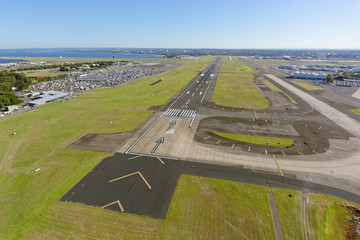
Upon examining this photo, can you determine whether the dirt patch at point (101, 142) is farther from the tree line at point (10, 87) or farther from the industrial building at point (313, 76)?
the industrial building at point (313, 76)

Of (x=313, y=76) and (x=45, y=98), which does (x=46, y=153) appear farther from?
(x=313, y=76)

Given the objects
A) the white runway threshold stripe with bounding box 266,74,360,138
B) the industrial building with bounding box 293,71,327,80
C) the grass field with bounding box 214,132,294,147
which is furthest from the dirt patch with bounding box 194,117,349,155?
the industrial building with bounding box 293,71,327,80

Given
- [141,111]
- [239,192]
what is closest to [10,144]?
[141,111]

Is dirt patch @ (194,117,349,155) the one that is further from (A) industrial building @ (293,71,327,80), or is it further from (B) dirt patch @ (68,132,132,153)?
(A) industrial building @ (293,71,327,80)

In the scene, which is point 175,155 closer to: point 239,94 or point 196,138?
point 196,138

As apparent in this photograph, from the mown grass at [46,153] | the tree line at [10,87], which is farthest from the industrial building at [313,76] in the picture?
the tree line at [10,87]

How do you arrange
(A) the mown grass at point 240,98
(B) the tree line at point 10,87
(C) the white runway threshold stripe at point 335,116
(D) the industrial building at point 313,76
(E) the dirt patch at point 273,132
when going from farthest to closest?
(D) the industrial building at point 313,76
(A) the mown grass at point 240,98
(B) the tree line at point 10,87
(C) the white runway threshold stripe at point 335,116
(E) the dirt patch at point 273,132
